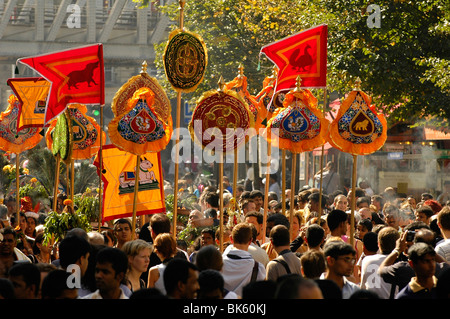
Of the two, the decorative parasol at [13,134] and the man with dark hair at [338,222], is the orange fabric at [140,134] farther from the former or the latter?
the decorative parasol at [13,134]

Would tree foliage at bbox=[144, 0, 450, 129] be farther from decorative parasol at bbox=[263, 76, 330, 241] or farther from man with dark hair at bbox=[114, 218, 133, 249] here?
man with dark hair at bbox=[114, 218, 133, 249]

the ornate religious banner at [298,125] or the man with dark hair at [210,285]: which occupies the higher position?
the ornate religious banner at [298,125]

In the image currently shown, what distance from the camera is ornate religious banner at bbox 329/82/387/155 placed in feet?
33.6

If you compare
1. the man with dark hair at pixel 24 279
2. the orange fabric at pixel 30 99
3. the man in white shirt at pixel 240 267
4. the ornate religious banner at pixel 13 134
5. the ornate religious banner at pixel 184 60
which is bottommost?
the man in white shirt at pixel 240 267

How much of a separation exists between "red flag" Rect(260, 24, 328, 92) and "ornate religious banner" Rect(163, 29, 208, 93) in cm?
112

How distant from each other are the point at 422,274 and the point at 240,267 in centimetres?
198

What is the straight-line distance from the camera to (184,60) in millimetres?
10523

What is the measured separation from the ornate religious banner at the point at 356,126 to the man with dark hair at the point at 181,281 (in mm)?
5094

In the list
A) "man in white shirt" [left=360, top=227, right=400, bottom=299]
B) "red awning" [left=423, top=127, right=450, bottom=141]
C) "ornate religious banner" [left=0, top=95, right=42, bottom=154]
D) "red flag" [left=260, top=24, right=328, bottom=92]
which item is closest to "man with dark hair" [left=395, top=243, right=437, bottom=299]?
"man in white shirt" [left=360, top=227, right=400, bottom=299]

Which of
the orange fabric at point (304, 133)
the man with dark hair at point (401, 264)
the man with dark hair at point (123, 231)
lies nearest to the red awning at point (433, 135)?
the orange fabric at point (304, 133)

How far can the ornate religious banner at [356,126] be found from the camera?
1024 cm

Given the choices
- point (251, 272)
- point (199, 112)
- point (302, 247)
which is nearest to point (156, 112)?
point (199, 112)
